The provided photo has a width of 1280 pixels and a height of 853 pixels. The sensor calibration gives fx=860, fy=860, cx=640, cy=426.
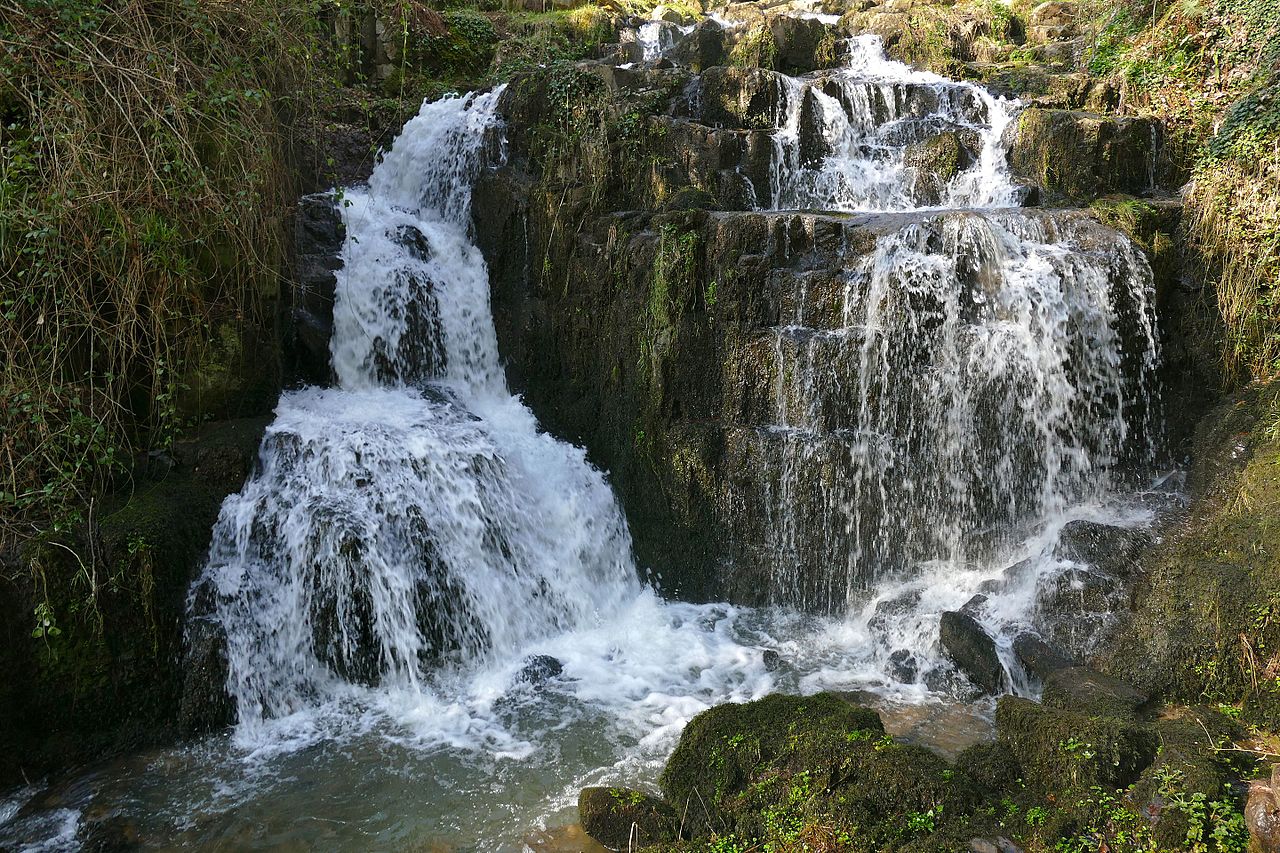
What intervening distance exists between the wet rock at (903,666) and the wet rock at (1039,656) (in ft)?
2.26

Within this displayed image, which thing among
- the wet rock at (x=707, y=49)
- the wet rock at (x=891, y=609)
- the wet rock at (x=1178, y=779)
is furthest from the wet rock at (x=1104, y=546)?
the wet rock at (x=707, y=49)

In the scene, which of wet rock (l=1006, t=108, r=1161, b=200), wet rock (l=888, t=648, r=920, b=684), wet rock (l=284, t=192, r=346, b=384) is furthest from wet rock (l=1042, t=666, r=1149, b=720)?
wet rock (l=284, t=192, r=346, b=384)

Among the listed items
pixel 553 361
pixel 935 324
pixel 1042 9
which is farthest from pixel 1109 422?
pixel 1042 9

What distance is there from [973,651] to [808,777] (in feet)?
7.30

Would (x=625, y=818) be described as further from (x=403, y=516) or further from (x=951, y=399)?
(x=951, y=399)

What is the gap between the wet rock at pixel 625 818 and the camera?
437cm

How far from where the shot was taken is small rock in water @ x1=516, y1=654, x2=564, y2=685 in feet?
21.0

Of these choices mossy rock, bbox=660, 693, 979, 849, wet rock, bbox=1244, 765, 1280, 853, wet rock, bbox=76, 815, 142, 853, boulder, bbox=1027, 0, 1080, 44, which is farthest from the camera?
boulder, bbox=1027, 0, 1080, 44

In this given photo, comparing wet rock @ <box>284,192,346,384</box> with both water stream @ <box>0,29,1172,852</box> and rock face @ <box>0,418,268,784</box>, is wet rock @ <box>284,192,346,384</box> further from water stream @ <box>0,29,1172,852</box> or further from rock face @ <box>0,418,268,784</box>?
rock face @ <box>0,418,268,784</box>

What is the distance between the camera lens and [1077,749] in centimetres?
421

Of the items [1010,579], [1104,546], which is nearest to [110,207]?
[1010,579]

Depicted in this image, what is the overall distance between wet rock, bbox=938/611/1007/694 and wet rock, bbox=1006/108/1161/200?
15.7 feet

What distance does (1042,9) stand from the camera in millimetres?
13031

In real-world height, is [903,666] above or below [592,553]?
below
